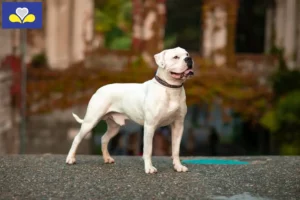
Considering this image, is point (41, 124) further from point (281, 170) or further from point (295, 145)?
point (281, 170)

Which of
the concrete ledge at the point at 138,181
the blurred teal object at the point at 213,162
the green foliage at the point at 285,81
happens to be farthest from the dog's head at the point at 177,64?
the green foliage at the point at 285,81

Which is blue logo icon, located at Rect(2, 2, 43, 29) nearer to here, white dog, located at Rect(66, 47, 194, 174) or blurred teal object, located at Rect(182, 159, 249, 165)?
white dog, located at Rect(66, 47, 194, 174)

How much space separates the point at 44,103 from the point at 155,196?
679 inches

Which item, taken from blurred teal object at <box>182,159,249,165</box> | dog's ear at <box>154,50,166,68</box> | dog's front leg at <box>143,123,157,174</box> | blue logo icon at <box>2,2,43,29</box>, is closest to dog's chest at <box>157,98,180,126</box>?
dog's front leg at <box>143,123,157,174</box>

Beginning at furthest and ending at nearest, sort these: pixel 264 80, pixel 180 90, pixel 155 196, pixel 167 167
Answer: pixel 264 80
pixel 167 167
pixel 180 90
pixel 155 196

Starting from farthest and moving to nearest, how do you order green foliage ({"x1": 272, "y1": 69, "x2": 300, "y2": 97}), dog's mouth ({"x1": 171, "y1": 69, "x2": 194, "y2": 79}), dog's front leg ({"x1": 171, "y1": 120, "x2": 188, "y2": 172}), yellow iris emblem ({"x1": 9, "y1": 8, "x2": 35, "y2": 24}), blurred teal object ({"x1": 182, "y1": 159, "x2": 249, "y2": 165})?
green foliage ({"x1": 272, "y1": 69, "x2": 300, "y2": 97})
yellow iris emblem ({"x1": 9, "y1": 8, "x2": 35, "y2": 24})
blurred teal object ({"x1": 182, "y1": 159, "x2": 249, "y2": 165})
dog's front leg ({"x1": 171, "y1": 120, "x2": 188, "y2": 172})
dog's mouth ({"x1": 171, "y1": 69, "x2": 194, "y2": 79})

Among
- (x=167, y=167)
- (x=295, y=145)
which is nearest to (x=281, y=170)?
(x=167, y=167)

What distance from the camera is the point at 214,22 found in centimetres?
2619

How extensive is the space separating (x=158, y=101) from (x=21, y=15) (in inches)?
178

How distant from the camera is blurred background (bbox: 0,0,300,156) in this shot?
81.8ft

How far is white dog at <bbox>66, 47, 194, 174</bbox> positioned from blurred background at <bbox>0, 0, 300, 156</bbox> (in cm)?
1319

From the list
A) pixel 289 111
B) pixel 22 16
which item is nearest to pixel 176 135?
pixel 22 16

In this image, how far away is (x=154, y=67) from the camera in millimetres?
25328

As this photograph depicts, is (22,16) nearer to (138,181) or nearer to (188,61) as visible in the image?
(188,61)
